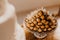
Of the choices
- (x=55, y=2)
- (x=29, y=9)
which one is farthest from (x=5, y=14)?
(x=55, y=2)

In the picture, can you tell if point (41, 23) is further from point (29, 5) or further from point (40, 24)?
point (29, 5)

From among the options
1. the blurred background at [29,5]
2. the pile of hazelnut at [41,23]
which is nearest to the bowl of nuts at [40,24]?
the pile of hazelnut at [41,23]

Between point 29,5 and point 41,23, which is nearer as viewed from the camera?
point 41,23

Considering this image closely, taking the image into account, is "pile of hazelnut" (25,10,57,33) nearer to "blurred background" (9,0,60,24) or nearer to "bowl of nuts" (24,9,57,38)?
"bowl of nuts" (24,9,57,38)

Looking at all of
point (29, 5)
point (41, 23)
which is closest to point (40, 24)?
point (41, 23)

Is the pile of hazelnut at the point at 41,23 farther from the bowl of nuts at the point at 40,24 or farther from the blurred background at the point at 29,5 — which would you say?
the blurred background at the point at 29,5

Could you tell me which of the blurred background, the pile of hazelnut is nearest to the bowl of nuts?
the pile of hazelnut
